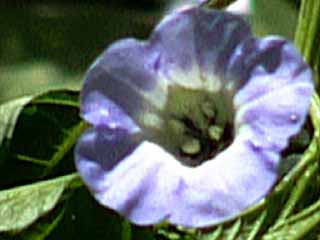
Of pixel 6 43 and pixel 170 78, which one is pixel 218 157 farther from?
pixel 6 43

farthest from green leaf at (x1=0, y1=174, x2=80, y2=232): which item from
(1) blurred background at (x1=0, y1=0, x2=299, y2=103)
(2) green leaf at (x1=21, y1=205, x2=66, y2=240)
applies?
(1) blurred background at (x1=0, y1=0, x2=299, y2=103)

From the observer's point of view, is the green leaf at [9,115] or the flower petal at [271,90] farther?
the green leaf at [9,115]

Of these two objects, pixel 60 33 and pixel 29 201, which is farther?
pixel 60 33

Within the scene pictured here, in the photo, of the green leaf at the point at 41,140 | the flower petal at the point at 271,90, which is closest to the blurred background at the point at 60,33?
the green leaf at the point at 41,140

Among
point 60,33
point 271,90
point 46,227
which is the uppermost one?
point 271,90

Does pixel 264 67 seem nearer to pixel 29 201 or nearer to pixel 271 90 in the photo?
pixel 271 90

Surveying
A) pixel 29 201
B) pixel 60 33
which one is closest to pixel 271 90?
pixel 29 201

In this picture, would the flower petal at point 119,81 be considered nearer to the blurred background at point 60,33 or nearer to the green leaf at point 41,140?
the green leaf at point 41,140
